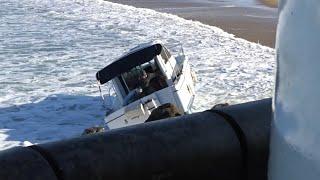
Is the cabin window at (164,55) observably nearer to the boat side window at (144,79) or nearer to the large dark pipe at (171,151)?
the boat side window at (144,79)


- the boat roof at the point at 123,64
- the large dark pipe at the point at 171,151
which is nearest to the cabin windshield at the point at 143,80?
the boat roof at the point at 123,64

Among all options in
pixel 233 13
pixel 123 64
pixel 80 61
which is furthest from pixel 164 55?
pixel 233 13

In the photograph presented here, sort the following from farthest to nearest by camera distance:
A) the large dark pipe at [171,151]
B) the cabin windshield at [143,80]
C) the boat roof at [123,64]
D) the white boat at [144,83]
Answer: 1. the cabin windshield at [143,80]
2. the boat roof at [123,64]
3. the white boat at [144,83]
4. the large dark pipe at [171,151]

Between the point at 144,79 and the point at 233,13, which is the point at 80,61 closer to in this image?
the point at 144,79

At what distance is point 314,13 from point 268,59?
67.4 feet

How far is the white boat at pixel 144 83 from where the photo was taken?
12.3 meters

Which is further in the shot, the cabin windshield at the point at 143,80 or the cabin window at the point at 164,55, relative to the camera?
the cabin window at the point at 164,55

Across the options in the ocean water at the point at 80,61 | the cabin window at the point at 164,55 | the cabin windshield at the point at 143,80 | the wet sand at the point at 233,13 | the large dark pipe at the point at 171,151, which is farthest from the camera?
the wet sand at the point at 233,13

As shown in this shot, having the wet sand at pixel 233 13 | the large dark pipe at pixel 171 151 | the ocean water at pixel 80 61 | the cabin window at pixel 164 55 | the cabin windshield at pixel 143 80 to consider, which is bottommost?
the wet sand at pixel 233 13

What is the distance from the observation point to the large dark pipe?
237cm

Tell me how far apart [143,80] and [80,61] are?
7592mm

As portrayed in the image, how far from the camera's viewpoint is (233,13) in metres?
33.6

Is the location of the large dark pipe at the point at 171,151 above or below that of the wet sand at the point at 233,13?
above

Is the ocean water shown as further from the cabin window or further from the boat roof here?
the cabin window
